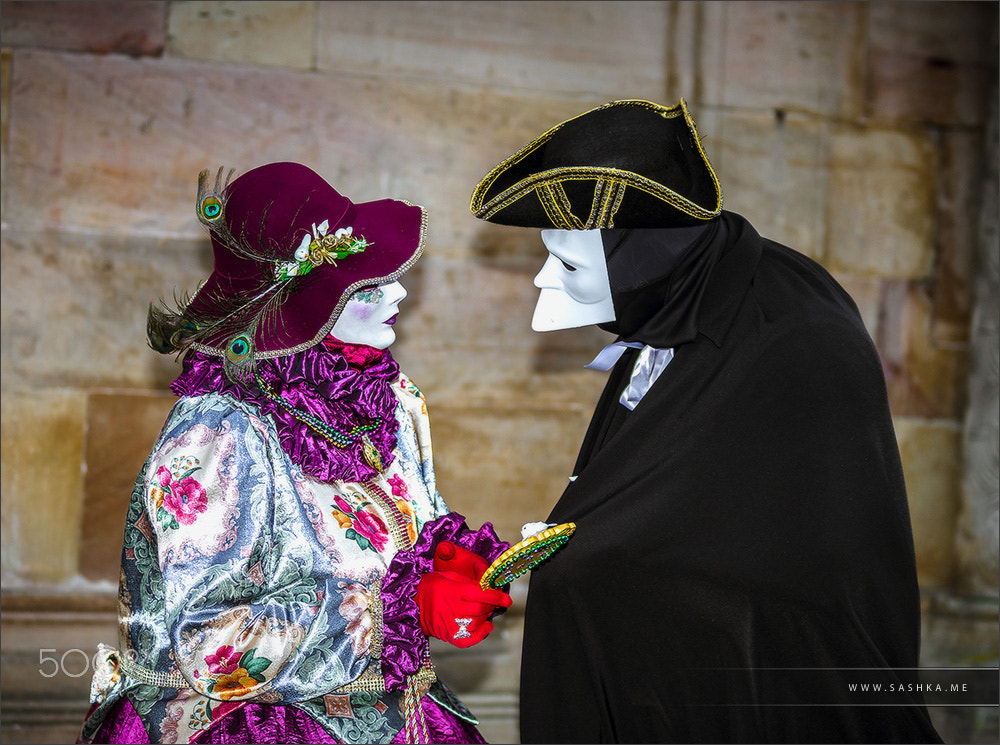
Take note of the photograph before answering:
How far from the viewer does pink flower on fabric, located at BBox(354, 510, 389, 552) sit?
1.92m

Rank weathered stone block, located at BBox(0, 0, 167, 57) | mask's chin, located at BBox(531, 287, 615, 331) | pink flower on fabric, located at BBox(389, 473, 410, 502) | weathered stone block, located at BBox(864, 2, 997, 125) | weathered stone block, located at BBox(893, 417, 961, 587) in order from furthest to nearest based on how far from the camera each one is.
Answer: weathered stone block, located at BBox(893, 417, 961, 587), weathered stone block, located at BBox(864, 2, 997, 125), weathered stone block, located at BBox(0, 0, 167, 57), pink flower on fabric, located at BBox(389, 473, 410, 502), mask's chin, located at BBox(531, 287, 615, 331)

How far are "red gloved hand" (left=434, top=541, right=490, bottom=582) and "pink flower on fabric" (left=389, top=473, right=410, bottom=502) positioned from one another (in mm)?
167

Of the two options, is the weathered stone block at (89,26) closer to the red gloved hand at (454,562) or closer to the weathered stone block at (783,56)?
the weathered stone block at (783,56)

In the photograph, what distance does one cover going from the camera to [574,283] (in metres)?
1.76

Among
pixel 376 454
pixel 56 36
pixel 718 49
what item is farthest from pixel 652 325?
pixel 56 36

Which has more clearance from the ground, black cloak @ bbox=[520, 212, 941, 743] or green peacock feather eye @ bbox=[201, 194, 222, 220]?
green peacock feather eye @ bbox=[201, 194, 222, 220]

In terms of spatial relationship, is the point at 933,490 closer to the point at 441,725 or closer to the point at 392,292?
the point at 441,725

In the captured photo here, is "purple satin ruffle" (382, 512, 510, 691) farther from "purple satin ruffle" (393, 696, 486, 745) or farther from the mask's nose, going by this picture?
the mask's nose

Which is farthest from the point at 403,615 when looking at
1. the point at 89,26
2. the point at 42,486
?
the point at 89,26

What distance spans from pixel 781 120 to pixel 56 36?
106 inches

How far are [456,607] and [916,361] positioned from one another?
8.97 feet

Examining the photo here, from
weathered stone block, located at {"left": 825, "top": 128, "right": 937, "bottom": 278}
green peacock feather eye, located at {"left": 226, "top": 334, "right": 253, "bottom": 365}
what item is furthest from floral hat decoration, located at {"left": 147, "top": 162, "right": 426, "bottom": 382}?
weathered stone block, located at {"left": 825, "top": 128, "right": 937, "bottom": 278}

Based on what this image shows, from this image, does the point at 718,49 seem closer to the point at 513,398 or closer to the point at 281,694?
the point at 513,398

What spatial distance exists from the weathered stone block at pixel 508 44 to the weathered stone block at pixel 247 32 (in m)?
0.08
